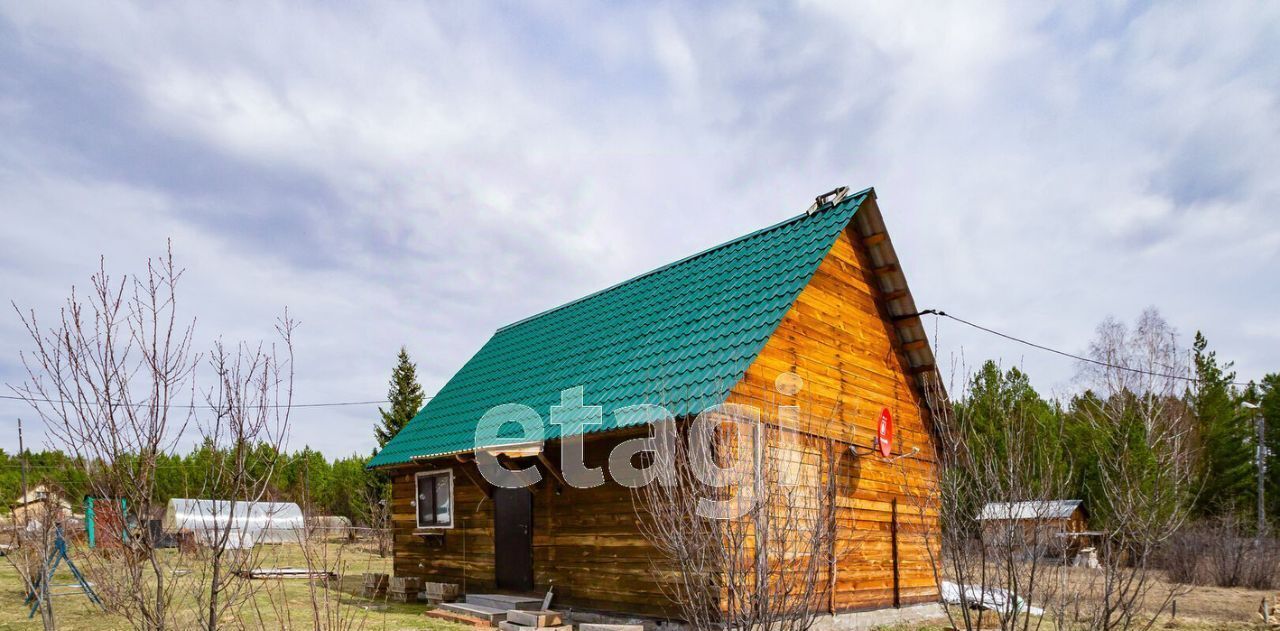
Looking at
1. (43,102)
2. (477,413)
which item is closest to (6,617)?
(477,413)

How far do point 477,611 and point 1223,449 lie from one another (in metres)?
38.5

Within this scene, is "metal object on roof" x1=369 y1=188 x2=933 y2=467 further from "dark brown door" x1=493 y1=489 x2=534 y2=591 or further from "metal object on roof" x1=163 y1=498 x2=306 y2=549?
"metal object on roof" x1=163 y1=498 x2=306 y2=549

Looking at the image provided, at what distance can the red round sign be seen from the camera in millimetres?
12766

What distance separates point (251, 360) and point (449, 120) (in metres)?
5.73

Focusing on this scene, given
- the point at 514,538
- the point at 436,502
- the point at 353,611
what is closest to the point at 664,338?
the point at 514,538

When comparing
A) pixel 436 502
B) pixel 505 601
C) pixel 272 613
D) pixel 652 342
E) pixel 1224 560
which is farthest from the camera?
pixel 1224 560

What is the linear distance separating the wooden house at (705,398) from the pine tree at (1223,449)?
29.5 meters

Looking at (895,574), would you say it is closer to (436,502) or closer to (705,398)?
(705,398)

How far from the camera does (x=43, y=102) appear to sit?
724cm

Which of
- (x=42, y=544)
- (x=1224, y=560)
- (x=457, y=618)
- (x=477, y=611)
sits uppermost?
(x=42, y=544)

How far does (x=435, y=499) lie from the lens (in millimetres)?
14906

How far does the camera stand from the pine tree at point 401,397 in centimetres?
3816

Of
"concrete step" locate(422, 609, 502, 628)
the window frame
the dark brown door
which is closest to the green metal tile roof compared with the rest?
the window frame

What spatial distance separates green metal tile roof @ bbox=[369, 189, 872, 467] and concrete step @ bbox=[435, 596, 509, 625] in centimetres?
242
